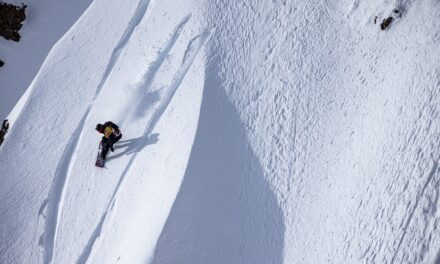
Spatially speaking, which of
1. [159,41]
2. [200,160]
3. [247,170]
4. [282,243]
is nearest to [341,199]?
[282,243]

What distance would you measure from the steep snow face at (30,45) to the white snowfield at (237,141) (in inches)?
53.6

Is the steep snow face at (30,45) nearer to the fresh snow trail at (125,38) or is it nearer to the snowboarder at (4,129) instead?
the snowboarder at (4,129)

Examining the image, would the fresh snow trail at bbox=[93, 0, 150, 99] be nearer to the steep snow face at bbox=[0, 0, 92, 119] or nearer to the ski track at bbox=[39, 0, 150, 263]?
the ski track at bbox=[39, 0, 150, 263]

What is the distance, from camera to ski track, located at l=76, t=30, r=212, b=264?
31.8ft

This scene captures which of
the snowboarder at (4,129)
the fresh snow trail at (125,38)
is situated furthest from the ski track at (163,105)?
the snowboarder at (4,129)

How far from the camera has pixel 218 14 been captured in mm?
10078

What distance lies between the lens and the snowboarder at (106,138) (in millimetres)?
9727

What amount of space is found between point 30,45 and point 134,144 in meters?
5.47

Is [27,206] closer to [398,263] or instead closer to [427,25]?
[398,263]

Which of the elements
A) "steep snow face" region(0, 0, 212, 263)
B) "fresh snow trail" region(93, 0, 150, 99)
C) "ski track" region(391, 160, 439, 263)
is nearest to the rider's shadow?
"steep snow face" region(0, 0, 212, 263)

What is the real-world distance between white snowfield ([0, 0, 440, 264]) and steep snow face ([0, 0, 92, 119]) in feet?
4.47

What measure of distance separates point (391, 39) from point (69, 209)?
347 inches

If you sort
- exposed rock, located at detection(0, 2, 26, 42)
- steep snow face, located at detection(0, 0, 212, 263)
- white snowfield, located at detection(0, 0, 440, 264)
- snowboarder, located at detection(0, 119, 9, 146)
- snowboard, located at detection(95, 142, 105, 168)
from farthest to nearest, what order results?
exposed rock, located at detection(0, 2, 26, 42) → snowboarder, located at detection(0, 119, 9, 146) → snowboard, located at detection(95, 142, 105, 168) → steep snow face, located at detection(0, 0, 212, 263) → white snowfield, located at detection(0, 0, 440, 264)

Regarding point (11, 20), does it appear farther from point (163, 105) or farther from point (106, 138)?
point (163, 105)
